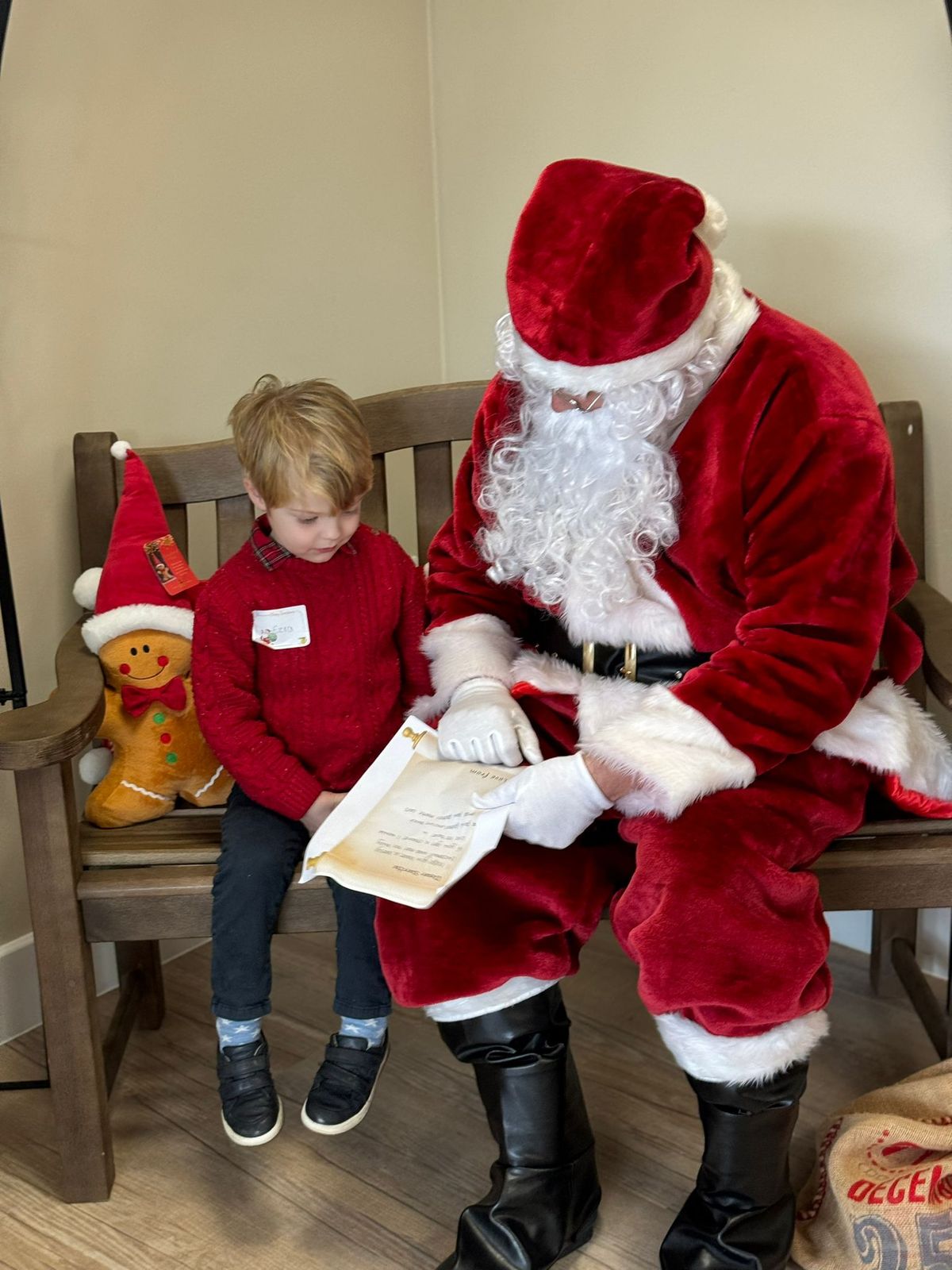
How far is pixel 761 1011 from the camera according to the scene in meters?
1.27

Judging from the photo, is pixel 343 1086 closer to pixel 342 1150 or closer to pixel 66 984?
pixel 342 1150

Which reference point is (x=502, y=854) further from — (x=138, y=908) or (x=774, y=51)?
(x=774, y=51)

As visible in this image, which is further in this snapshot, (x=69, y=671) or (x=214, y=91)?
(x=214, y=91)

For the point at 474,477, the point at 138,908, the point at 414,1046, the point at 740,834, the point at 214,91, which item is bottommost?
the point at 414,1046

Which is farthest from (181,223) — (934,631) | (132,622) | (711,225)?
(934,631)

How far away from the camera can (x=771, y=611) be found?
137 cm

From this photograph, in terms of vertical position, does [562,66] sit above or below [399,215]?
above

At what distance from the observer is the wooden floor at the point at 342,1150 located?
1.51 meters

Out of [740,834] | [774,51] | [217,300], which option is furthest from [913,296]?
[217,300]

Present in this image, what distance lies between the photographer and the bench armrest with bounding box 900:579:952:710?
1.54 metres

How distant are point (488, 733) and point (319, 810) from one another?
0.87 feet

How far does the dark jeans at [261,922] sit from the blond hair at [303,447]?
1.38 ft

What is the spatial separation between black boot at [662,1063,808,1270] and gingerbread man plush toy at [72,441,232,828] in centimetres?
82

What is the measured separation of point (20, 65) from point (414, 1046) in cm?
158
